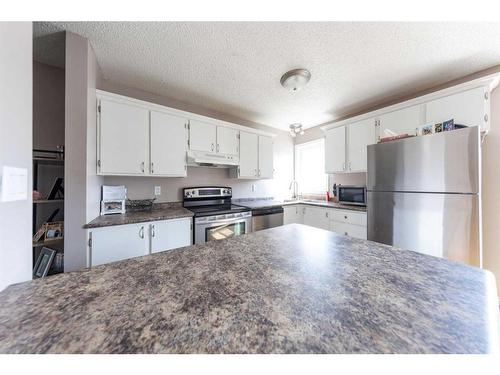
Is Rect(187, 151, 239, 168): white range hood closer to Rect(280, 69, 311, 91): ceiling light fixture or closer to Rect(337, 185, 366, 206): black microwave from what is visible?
Rect(280, 69, 311, 91): ceiling light fixture

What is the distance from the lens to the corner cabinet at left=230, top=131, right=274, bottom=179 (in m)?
2.84

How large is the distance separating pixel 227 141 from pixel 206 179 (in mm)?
687

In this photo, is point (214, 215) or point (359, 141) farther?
point (359, 141)

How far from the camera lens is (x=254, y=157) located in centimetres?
297

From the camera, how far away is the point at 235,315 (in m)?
0.43

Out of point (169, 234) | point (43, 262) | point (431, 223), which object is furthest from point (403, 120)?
point (43, 262)

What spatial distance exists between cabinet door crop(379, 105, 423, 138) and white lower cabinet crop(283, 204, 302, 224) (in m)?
1.63

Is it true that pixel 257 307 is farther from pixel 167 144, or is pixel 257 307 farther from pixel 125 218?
pixel 167 144

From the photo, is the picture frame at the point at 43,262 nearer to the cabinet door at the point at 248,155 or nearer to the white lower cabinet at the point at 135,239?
the white lower cabinet at the point at 135,239

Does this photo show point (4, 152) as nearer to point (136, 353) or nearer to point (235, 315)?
point (136, 353)

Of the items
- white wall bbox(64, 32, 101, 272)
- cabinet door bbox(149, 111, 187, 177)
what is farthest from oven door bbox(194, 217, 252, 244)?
white wall bbox(64, 32, 101, 272)

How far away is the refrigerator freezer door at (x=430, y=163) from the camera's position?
1.46 m

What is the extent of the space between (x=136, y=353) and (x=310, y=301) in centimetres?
40
